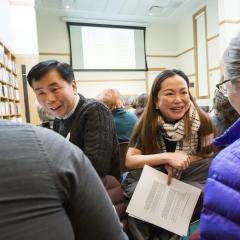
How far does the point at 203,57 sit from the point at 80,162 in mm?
8481

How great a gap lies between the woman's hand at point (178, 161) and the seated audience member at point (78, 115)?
0.26 meters

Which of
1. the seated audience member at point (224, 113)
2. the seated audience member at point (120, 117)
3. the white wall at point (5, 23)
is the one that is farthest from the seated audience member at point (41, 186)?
the white wall at point (5, 23)

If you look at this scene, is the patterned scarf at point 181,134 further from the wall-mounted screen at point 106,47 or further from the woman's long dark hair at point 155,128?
the wall-mounted screen at point 106,47

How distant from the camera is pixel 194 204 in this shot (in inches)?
46.8

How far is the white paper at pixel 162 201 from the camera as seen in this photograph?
1.18 m

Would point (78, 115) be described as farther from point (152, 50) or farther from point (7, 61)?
point (152, 50)

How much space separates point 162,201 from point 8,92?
419cm

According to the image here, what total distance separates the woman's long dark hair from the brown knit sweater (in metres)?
0.17

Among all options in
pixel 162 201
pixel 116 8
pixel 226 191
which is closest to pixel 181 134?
pixel 162 201

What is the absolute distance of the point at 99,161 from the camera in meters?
1.20

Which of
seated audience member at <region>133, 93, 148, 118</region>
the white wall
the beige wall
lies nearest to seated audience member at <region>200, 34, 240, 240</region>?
seated audience member at <region>133, 93, 148, 118</region>

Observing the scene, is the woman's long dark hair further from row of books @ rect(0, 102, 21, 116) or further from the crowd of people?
row of books @ rect(0, 102, 21, 116)

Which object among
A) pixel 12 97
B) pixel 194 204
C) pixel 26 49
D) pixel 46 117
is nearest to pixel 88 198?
pixel 194 204

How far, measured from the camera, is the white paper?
1178 millimetres
